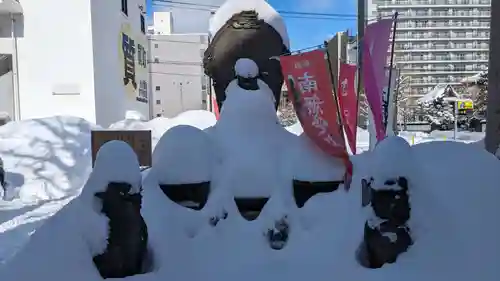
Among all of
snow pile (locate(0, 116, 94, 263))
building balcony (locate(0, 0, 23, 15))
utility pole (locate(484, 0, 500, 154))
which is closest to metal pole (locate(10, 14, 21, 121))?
building balcony (locate(0, 0, 23, 15))

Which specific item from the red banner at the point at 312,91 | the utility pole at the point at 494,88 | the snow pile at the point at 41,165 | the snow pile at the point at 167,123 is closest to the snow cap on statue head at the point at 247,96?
the red banner at the point at 312,91

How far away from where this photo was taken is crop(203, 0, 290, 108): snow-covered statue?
455 cm

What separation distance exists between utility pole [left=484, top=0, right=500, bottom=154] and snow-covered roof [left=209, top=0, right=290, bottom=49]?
3014 mm

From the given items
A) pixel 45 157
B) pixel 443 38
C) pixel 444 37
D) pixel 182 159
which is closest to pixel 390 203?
pixel 182 159

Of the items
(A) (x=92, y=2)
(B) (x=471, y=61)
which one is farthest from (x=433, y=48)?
(A) (x=92, y=2)

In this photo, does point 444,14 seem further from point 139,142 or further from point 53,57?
point 139,142

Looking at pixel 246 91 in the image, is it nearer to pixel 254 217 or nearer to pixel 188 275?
pixel 254 217

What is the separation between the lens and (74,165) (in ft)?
33.4

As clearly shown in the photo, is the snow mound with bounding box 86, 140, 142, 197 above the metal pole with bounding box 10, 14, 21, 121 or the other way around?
the other way around

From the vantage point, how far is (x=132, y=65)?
18781mm

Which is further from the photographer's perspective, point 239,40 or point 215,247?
point 239,40

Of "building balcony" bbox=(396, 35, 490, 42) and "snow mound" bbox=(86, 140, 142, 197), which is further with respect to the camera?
"building balcony" bbox=(396, 35, 490, 42)

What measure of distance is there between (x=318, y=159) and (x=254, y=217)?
0.66 metres

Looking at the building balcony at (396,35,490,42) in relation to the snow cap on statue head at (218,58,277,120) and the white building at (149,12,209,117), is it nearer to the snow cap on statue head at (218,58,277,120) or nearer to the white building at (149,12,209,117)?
the white building at (149,12,209,117)
